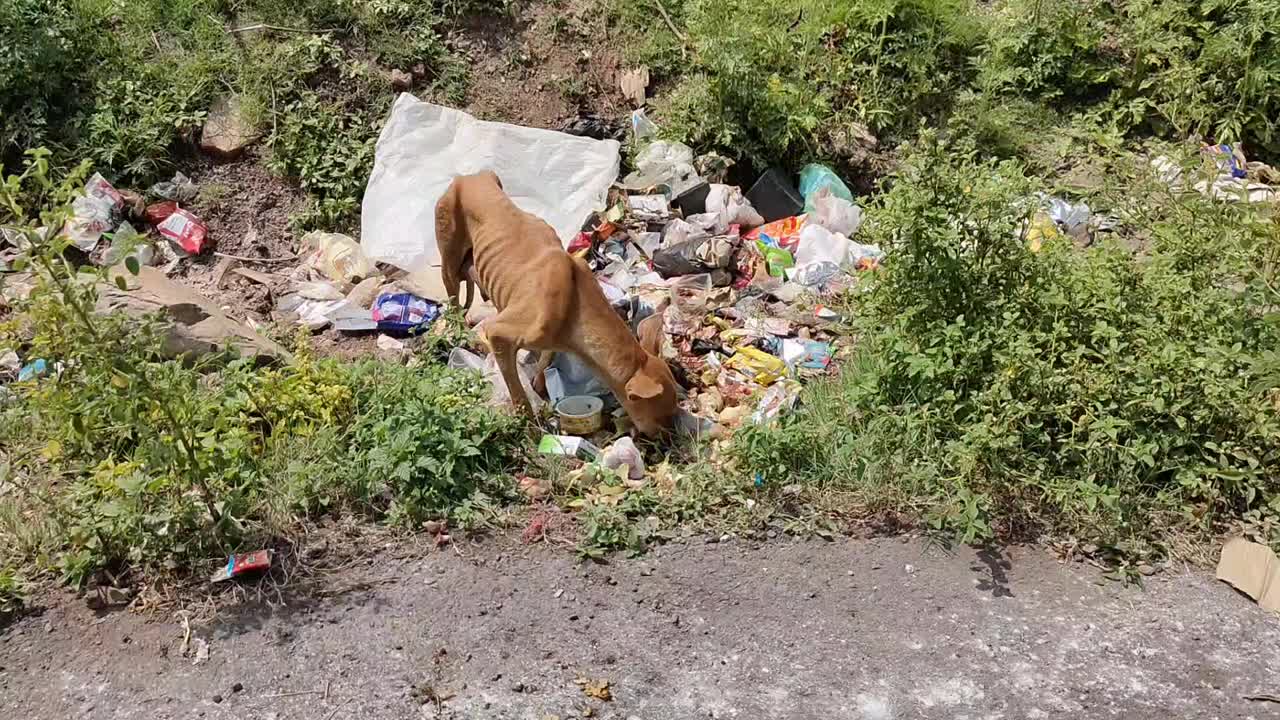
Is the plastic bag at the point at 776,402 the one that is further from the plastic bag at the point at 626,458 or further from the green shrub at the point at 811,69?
the green shrub at the point at 811,69

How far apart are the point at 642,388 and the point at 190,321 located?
2543mm

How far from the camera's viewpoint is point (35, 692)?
3.56 m

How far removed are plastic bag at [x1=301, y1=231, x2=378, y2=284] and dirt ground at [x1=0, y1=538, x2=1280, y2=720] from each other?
277cm

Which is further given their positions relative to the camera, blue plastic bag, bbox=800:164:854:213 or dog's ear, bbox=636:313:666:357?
blue plastic bag, bbox=800:164:854:213

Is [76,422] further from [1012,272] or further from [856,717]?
[1012,272]

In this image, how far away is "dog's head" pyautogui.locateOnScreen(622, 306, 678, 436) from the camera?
490 centimetres

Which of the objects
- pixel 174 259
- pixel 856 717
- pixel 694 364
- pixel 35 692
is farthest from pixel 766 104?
pixel 35 692

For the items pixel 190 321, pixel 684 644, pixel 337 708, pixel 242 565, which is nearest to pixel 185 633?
pixel 242 565

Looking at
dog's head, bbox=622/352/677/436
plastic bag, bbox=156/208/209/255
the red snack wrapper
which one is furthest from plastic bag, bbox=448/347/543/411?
plastic bag, bbox=156/208/209/255

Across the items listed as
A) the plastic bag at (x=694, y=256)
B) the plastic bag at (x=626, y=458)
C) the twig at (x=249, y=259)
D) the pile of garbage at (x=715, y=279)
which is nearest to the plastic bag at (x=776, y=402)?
the pile of garbage at (x=715, y=279)

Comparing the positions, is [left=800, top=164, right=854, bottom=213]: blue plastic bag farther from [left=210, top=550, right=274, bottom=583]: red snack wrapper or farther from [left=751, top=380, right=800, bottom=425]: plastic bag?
[left=210, top=550, right=274, bottom=583]: red snack wrapper

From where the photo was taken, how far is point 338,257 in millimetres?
6621

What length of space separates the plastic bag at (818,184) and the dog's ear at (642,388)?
2681 millimetres

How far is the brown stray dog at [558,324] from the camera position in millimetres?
4980
